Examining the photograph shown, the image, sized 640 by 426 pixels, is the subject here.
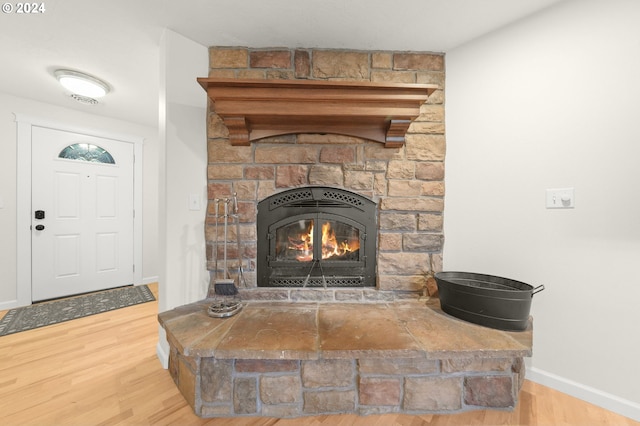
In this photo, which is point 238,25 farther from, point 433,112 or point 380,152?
point 433,112

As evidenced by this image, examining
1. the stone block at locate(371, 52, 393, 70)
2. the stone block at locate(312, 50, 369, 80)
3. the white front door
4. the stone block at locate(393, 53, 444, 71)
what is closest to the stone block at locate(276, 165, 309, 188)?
Result: the stone block at locate(312, 50, 369, 80)

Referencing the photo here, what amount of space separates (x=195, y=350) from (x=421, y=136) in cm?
183

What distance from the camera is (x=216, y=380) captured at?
110cm

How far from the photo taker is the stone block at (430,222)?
164cm

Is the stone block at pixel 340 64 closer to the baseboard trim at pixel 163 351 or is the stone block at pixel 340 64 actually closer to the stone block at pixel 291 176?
the stone block at pixel 291 176

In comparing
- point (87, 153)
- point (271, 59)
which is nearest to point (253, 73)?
point (271, 59)

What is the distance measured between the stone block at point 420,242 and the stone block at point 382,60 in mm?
1206

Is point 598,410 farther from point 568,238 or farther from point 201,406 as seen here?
point 201,406

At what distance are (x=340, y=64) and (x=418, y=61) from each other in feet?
1.83

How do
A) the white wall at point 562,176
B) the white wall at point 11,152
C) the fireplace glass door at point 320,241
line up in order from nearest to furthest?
1. the white wall at point 562,176
2. the fireplace glass door at point 320,241
3. the white wall at point 11,152

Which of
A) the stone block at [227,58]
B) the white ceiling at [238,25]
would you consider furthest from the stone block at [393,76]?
the stone block at [227,58]

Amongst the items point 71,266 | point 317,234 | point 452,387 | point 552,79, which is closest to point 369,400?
point 452,387

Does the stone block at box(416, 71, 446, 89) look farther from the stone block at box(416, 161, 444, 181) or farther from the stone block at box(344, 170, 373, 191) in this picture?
the stone block at box(344, 170, 373, 191)

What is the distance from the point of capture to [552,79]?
133 cm
